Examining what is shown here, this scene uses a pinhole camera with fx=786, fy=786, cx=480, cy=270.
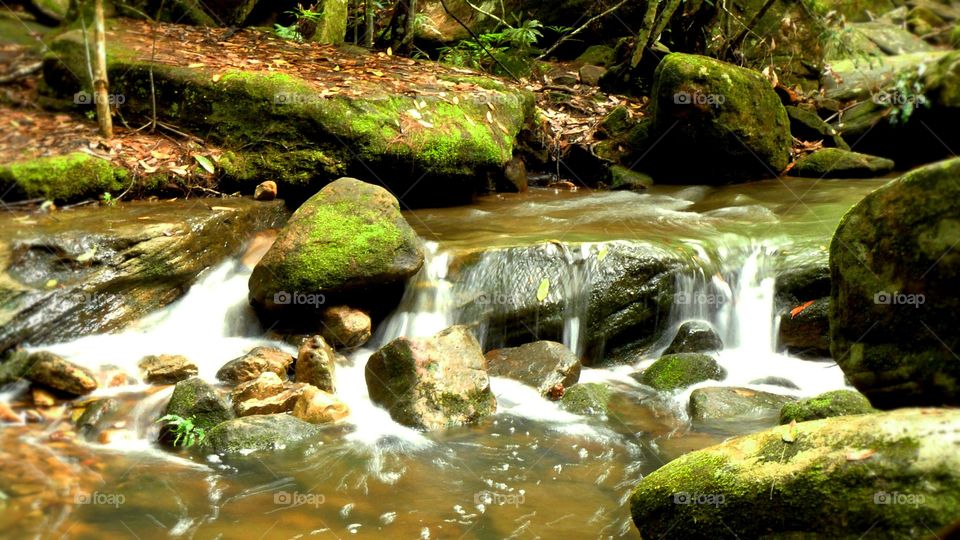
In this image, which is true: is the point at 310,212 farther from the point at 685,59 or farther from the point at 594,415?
the point at 685,59

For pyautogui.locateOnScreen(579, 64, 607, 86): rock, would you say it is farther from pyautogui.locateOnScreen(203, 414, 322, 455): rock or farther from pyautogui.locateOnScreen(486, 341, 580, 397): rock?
pyautogui.locateOnScreen(203, 414, 322, 455): rock

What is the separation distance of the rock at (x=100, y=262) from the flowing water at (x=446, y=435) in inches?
5.7

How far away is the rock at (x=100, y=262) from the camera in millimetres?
5867

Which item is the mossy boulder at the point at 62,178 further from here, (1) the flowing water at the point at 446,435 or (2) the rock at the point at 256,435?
(2) the rock at the point at 256,435

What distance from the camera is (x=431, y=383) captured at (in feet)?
17.8

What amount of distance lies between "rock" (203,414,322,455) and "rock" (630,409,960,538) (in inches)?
92.4

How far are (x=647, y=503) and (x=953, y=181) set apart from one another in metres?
1.84

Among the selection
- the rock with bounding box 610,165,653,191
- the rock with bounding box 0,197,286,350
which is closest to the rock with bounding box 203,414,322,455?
the rock with bounding box 0,197,286,350

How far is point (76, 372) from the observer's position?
5426 mm

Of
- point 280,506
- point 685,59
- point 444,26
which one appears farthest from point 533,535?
point 444,26

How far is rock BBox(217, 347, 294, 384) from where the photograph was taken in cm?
584

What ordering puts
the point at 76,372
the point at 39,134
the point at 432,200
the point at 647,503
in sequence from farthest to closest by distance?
the point at 432,200
the point at 39,134
the point at 76,372
the point at 647,503

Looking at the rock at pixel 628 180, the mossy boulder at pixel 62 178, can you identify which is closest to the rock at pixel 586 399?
the mossy boulder at pixel 62 178

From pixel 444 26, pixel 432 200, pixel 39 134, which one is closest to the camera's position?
pixel 39 134
